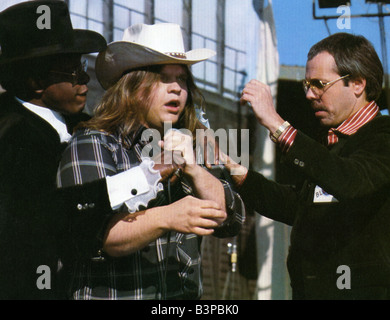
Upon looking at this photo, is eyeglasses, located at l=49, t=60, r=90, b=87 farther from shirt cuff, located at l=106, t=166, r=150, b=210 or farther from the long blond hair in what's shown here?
shirt cuff, located at l=106, t=166, r=150, b=210

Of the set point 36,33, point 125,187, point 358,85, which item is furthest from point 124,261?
point 358,85

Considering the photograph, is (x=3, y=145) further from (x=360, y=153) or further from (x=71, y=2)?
(x=71, y=2)

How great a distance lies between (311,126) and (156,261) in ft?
11.1

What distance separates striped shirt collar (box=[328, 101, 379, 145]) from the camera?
245cm

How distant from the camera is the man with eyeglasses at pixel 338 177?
221cm

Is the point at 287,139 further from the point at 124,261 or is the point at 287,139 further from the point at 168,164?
the point at 124,261

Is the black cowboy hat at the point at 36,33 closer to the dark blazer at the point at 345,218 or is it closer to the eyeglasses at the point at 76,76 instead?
the eyeglasses at the point at 76,76

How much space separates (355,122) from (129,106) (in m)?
0.93

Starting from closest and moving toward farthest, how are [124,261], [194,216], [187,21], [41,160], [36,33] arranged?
[194,216] → [124,261] → [41,160] → [36,33] → [187,21]

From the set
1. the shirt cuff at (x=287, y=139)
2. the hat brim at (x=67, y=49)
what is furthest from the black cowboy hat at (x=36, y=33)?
the shirt cuff at (x=287, y=139)

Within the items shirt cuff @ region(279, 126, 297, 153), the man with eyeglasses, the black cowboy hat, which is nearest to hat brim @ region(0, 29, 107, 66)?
the black cowboy hat

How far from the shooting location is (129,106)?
2.27 metres

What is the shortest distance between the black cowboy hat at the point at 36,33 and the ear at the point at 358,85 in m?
1.08

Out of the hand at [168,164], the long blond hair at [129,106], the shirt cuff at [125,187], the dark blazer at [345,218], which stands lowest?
the dark blazer at [345,218]
